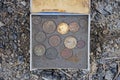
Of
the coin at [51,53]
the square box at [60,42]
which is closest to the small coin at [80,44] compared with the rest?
the square box at [60,42]

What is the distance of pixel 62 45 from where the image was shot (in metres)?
1.99

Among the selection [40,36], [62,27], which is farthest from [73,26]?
[40,36]

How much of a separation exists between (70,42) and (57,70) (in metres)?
0.14

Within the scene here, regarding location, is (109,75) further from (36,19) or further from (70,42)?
(36,19)

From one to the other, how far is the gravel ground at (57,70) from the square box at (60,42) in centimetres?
4

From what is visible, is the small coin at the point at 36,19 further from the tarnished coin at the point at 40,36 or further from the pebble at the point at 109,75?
the pebble at the point at 109,75

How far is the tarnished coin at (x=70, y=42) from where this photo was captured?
199 cm

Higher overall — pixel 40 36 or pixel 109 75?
pixel 40 36

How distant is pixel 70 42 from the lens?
6.53 feet

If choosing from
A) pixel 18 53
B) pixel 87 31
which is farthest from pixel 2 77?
pixel 87 31

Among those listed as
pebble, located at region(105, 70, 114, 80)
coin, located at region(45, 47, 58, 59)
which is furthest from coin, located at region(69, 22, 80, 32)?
pebble, located at region(105, 70, 114, 80)

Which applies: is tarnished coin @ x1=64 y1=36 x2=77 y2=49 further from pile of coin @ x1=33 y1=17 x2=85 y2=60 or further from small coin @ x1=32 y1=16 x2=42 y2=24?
small coin @ x1=32 y1=16 x2=42 y2=24

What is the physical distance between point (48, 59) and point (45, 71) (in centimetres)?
6

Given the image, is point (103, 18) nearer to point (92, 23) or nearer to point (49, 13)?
point (92, 23)
